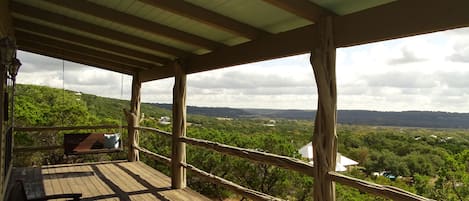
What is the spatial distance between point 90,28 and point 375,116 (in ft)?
75.3

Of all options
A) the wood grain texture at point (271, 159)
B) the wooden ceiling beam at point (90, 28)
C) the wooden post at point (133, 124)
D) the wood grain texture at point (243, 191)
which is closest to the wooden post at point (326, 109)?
the wood grain texture at point (271, 159)

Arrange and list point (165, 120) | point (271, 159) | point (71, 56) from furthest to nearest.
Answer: point (165, 120) < point (71, 56) < point (271, 159)

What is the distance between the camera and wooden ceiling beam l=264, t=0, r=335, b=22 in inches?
123

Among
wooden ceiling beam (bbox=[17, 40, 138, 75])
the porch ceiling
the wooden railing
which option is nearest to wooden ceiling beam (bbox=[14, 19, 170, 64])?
the porch ceiling

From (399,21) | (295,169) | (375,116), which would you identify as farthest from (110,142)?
Result: (375,116)

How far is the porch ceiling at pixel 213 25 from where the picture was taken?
2.75 metres

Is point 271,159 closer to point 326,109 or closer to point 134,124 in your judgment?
point 326,109

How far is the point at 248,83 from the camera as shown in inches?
1650

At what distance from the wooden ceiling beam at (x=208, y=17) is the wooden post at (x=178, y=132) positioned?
228 centimetres

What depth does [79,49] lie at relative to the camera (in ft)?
23.4

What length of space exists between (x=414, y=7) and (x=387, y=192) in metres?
1.32

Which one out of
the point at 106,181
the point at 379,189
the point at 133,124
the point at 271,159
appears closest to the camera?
the point at 379,189

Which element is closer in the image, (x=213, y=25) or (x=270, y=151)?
(x=213, y=25)

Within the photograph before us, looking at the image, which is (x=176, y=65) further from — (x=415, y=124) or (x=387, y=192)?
(x=415, y=124)
